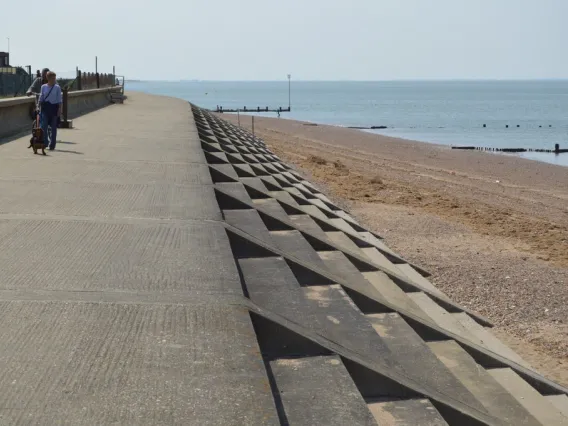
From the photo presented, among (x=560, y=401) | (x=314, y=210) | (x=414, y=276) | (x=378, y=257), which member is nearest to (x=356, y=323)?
(x=560, y=401)


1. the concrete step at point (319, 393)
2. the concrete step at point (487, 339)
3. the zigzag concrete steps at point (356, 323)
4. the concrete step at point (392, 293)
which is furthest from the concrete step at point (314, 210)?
the concrete step at point (319, 393)

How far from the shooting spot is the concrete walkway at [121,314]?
11.4ft

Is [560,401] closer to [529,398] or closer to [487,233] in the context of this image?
[529,398]

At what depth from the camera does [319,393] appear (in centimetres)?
424

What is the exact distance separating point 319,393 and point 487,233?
1318cm

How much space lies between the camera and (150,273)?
5375 millimetres

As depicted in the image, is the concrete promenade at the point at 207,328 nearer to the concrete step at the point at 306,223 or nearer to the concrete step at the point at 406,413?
the concrete step at the point at 406,413

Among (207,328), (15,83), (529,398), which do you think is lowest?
(529,398)

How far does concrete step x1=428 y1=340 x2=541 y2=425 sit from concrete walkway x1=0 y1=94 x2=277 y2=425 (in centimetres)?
200

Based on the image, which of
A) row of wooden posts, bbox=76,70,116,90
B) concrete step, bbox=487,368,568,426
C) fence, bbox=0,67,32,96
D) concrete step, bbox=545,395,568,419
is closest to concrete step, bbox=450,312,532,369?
concrete step, bbox=545,395,568,419

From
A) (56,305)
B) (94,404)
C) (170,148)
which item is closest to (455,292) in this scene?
(170,148)

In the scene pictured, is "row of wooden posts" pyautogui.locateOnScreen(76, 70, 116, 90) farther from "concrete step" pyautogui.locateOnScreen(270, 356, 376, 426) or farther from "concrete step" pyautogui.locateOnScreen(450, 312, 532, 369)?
"concrete step" pyautogui.locateOnScreen(270, 356, 376, 426)

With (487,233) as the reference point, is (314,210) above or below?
above

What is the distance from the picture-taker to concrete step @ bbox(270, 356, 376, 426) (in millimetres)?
3967
